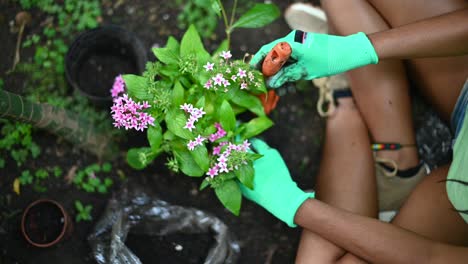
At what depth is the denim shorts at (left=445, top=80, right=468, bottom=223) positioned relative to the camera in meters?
1.44

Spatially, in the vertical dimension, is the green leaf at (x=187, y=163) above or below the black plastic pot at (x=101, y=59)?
below

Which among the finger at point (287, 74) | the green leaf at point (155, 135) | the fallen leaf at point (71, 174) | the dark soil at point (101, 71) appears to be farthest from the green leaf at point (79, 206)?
the finger at point (287, 74)

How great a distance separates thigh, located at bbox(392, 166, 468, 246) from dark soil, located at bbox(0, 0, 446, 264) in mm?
547

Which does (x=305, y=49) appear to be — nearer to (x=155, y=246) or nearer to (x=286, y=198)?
(x=286, y=198)

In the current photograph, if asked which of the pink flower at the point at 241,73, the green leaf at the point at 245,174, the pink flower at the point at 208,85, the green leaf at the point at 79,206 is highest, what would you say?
the pink flower at the point at 241,73

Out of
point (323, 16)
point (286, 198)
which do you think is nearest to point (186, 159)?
point (286, 198)

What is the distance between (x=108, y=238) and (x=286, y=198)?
0.77 meters

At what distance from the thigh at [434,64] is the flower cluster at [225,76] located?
747 mm

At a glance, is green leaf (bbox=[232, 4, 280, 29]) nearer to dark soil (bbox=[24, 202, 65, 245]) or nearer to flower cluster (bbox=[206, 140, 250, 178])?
flower cluster (bbox=[206, 140, 250, 178])

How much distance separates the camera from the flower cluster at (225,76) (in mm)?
1477

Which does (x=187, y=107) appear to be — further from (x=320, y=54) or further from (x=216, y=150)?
(x=320, y=54)

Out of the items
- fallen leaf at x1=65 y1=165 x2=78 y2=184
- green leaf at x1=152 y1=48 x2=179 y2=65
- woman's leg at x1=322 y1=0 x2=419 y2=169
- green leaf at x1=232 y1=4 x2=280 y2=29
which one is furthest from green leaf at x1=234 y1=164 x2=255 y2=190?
fallen leaf at x1=65 y1=165 x2=78 y2=184

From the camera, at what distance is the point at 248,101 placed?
169 centimetres

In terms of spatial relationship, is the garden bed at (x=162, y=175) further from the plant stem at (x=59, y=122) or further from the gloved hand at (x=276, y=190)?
the gloved hand at (x=276, y=190)
